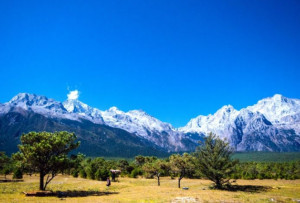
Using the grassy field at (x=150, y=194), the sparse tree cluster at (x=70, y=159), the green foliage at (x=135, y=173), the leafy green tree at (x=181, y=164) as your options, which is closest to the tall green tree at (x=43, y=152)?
the sparse tree cluster at (x=70, y=159)

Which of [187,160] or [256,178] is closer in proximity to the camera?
[187,160]

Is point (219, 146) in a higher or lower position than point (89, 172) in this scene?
higher

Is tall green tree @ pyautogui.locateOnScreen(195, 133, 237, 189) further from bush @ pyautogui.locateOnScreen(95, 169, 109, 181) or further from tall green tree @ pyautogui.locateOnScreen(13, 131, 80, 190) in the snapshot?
bush @ pyautogui.locateOnScreen(95, 169, 109, 181)

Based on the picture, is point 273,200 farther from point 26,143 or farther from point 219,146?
point 26,143

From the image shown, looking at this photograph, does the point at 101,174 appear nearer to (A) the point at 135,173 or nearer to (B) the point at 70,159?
(A) the point at 135,173

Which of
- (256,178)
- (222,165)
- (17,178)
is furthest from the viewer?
(256,178)

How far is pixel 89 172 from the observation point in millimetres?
87875

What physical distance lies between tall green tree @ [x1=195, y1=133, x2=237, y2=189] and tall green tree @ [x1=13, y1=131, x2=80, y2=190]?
2956cm

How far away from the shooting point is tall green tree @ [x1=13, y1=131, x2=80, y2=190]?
117 ft

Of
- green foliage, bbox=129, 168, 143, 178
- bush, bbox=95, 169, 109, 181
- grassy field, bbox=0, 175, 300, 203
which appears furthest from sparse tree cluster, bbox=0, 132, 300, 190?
green foliage, bbox=129, 168, 143, 178

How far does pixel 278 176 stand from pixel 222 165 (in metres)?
70.2

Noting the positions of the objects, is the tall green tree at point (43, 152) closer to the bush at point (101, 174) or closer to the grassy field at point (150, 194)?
the grassy field at point (150, 194)

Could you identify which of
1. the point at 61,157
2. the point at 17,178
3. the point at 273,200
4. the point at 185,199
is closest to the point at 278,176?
the point at 273,200

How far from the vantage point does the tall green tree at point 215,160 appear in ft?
157
